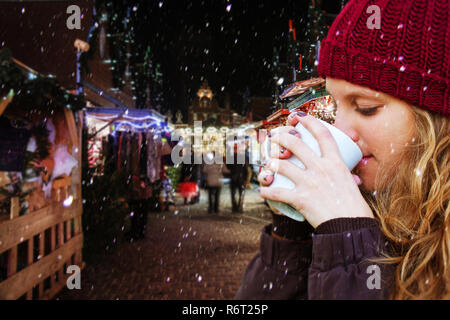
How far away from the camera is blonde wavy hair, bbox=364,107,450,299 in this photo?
2.76ft

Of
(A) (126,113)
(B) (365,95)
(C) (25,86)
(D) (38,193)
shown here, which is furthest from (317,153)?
(A) (126,113)

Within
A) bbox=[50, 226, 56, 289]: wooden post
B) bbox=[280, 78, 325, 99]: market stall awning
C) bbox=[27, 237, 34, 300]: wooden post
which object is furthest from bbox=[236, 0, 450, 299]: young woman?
bbox=[50, 226, 56, 289]: wooden post

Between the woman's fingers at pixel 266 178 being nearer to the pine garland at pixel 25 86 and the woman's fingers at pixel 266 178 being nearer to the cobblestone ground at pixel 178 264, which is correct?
the pine garland at pixel 25 86

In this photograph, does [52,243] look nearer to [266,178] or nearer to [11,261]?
[11,261]

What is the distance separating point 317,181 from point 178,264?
5109 millimetres

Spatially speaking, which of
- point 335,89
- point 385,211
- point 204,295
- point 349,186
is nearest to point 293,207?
point 349,186

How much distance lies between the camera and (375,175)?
955mm

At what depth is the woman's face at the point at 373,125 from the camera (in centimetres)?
91

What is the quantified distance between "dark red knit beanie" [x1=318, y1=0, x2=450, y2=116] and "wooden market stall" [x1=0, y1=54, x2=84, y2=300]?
3.32m

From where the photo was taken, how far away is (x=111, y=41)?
12.7 meters

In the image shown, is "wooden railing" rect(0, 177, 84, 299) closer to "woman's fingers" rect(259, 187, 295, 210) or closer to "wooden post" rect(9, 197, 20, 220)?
"wooden post" rect(9, 197, 20, 220)

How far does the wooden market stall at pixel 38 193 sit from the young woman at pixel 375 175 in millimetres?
3212
